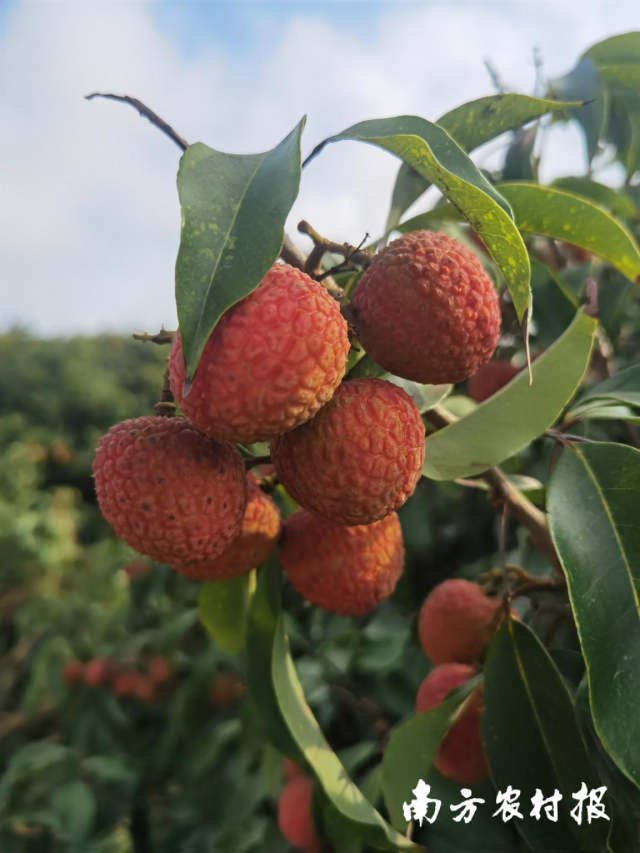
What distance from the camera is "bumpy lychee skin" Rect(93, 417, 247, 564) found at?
66 cm

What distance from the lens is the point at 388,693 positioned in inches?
60.2

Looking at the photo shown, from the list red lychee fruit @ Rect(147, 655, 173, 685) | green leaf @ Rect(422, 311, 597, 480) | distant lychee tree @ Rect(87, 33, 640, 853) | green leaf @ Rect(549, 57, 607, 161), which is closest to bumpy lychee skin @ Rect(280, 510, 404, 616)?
distant lychee tree @ Rect(87, 33, 640, 853)

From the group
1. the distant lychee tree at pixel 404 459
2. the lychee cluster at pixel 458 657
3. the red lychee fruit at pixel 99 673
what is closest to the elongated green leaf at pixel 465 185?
the distant lychee tree at pixel 404 459

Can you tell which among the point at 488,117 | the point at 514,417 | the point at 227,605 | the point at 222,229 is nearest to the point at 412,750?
the point at 227,605

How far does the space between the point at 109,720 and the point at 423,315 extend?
1882 millimetres

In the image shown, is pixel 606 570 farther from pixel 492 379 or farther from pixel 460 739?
pixel 492 379

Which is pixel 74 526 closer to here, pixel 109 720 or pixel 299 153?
pixel 109 720

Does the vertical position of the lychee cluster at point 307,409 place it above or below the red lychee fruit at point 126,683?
above

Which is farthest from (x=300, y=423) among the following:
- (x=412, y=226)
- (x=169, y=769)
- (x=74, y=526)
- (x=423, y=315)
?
(x=74, y=526)

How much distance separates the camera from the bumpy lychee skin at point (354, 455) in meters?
0.63

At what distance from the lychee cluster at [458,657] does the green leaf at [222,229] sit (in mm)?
607

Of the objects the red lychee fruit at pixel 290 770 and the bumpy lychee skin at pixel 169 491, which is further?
the red lychee fruit at pixel 290 770

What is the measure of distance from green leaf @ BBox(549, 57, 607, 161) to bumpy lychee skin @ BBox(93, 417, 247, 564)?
1046 millimetres

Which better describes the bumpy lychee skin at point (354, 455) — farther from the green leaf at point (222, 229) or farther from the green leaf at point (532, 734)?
the green leaf at point (532, 734)
